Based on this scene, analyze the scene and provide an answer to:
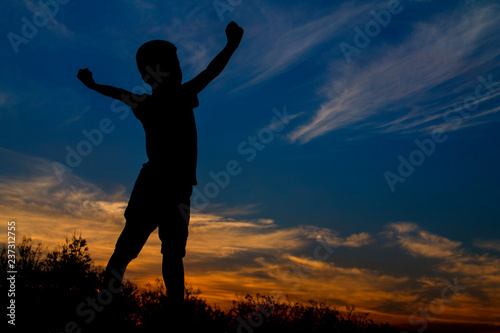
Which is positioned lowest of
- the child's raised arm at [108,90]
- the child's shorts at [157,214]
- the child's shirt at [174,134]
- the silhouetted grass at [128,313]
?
the silhouetted grass at [128,313]

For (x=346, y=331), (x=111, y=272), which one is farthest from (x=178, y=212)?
(x=346, y=331)

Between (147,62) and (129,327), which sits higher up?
(147,62)

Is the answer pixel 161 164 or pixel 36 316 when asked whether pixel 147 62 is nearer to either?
pixel 161 164

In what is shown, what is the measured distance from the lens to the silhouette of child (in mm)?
4582

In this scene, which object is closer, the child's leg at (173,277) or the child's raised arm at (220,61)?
the child's raised arm at (220,61)

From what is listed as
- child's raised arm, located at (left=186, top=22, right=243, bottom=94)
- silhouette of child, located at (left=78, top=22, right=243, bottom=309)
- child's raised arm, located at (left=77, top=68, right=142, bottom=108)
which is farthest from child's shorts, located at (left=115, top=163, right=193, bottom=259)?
child's raised arm, located at (left=186, top=22, right=243, bottom=94)

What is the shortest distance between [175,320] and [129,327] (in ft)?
3.88

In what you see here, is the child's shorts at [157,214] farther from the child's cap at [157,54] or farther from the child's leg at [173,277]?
the child's cap at [157,54]

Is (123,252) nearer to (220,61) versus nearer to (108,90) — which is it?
(108,90)

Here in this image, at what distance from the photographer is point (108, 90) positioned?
16.4 ft

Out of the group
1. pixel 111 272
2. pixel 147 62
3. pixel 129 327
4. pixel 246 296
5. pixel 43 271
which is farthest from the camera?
pixel 43 271

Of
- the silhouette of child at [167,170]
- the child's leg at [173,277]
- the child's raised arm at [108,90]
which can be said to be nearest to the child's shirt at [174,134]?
the silhouette of child at [167,170]

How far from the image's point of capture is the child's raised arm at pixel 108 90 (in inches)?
191

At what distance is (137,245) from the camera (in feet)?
15.1
